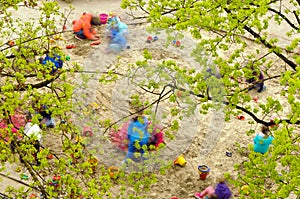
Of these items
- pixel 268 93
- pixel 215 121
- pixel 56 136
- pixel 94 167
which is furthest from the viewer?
pixel 268 93

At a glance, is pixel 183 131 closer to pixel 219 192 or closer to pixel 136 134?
pixel 136 134

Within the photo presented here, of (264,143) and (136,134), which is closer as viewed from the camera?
(136,134)

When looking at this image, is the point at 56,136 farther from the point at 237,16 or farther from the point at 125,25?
the point at 237,16

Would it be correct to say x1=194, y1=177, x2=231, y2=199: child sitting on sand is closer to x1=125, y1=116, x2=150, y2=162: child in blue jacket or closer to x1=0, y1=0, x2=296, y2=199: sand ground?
x1=0, y1=0, x2=296, y2=199: sand ground

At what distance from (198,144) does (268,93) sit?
8.62 feet

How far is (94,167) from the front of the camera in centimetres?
1023

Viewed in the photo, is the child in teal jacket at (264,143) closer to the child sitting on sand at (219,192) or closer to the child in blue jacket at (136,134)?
the child sitting on sand at (219,192)

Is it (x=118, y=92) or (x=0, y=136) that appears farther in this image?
(x=118, y=92)

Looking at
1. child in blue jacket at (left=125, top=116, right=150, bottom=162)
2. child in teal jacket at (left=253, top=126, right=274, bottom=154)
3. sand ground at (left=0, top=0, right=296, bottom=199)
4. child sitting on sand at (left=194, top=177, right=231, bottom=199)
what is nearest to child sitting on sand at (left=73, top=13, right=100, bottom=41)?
sand ground at (left=0, top=0, right=296, bottom=199)

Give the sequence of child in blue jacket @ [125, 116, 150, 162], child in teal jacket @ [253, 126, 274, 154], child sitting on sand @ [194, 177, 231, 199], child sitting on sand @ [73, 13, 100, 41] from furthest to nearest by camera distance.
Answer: child sitting on sand @ [73, 13, 100, 41]
child in teal jacket @ [253, 126, 274, 154]
child in blue jacket @ [125, 116, 150, 162]
child sitting on sand @ [194, 177, 231, 199]

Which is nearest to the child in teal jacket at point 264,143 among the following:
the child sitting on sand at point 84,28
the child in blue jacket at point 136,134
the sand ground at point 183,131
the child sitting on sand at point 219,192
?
the sand ground at point 183,131

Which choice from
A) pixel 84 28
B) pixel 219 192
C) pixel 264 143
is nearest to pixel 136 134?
pixel 219 192

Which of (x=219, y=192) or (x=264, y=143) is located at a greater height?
(x=264, y=143)

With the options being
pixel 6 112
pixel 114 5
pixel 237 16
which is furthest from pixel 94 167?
pixel 114 5
